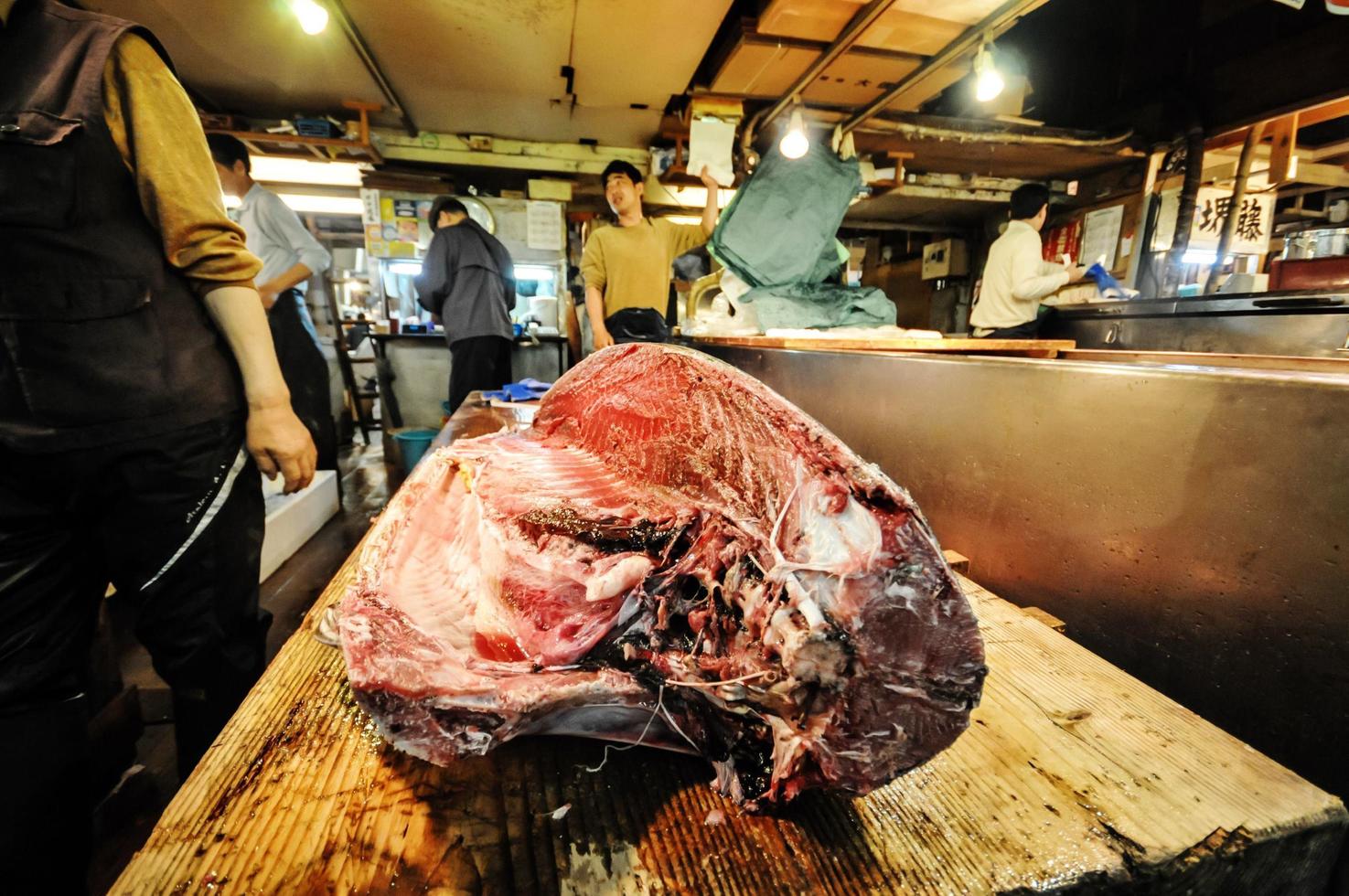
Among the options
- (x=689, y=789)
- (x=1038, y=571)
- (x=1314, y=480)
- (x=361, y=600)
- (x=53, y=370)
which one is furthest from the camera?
(x=1038, y=571)

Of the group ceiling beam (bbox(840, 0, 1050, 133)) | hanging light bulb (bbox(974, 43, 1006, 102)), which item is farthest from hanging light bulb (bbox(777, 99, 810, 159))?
hanging light bulb (bbox(974, 43, 1006, 102))

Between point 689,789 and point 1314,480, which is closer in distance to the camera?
point 689,789

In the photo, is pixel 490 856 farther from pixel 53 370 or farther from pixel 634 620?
pixel 53 370

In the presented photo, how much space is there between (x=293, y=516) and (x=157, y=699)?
1.74 meters

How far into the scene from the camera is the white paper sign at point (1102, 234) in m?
7.82

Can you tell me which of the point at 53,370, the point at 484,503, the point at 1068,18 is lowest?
the point at 484,503

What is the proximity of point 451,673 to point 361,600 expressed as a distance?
0.30 meters

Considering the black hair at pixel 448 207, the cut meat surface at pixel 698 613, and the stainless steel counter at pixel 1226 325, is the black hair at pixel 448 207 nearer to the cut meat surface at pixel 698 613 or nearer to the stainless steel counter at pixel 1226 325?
the cut meat surface at pixel 698 613

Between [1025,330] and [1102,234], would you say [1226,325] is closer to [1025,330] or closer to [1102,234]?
[1025,330]

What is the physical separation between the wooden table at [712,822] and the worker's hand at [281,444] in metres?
1.01

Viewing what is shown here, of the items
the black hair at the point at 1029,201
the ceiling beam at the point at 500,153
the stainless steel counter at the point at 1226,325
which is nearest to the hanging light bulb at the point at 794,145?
the black hair at the point at 1029,201

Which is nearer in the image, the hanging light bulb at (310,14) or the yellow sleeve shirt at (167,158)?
the yellow sleeve shirt at (167,158)

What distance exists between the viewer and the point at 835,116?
5.96 meters

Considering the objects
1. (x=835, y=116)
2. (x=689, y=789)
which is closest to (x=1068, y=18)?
(x=835, y=116)
